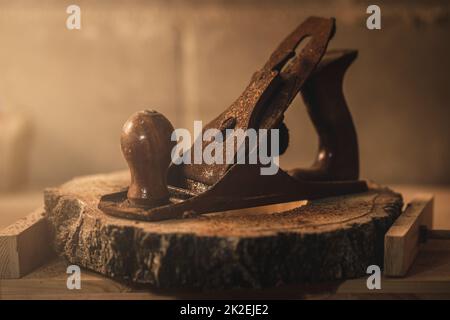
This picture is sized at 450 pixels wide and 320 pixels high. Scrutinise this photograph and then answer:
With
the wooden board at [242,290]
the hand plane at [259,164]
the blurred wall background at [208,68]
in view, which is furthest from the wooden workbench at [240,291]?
the blurred wall background at [208,68]

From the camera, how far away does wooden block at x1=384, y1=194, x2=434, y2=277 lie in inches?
53.7

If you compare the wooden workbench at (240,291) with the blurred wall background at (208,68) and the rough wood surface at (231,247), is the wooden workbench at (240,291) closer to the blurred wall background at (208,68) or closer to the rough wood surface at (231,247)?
the rough wood surface at (231,247)

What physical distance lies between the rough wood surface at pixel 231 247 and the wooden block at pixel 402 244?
32mm

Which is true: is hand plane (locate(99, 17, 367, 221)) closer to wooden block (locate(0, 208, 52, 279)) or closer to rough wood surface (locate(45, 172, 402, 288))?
rough wood surface (locate(45, 172, 402, 288))

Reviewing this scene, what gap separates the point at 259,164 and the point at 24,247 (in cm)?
61

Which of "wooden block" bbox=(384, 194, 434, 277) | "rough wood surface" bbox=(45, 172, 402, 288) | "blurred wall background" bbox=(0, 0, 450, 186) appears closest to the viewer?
"rough wood surface" bbox=(45, 172, 402, 288)

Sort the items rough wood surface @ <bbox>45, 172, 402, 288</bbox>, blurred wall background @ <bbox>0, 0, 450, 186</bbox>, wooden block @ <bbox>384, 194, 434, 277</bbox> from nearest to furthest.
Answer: rough wood surface @ <bbox>45, 172, 402, 288</bbox> → wooden block @ <bbox>384, 194, 434, 277</bbox> → blurred wall background @ <bbox>0, 0, 450, 186</bbox>

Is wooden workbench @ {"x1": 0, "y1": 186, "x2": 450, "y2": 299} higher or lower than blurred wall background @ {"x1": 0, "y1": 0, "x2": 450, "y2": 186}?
lower

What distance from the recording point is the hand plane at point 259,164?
4.55ft

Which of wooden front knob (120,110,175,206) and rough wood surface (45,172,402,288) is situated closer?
rough wood surface (45,172,402,288)

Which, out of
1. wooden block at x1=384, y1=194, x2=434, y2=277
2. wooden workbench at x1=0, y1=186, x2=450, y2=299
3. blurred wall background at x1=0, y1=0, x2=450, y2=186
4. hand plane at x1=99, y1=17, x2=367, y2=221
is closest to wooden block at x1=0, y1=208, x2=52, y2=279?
wooden workbench at x1=0, y1=186, x2=450, y2=299

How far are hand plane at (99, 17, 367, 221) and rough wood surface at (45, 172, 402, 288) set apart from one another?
6 centimetres

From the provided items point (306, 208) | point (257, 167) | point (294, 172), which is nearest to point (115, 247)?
point (257, 167)

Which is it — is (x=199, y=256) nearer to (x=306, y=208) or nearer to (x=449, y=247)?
(x=306, y=208)
